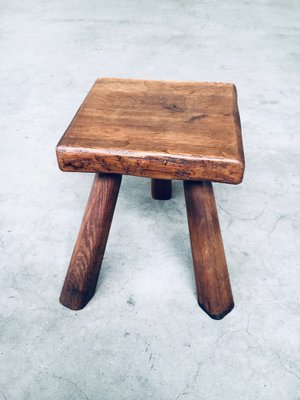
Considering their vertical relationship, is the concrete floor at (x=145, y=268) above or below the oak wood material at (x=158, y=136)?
below

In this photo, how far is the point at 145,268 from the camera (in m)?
1.26

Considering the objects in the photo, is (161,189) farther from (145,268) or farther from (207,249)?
(207,249)

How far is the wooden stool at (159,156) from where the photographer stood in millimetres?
954

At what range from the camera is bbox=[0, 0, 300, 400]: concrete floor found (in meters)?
0.98

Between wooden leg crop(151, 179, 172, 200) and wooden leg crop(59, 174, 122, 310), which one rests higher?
wooden leg crop(59, 174, 122, 310)

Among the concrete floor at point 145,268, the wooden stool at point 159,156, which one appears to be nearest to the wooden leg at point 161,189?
the concrete floor at point 145,268

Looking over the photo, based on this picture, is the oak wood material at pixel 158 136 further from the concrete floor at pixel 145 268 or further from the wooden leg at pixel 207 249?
the concrete floor at pixel 145 268

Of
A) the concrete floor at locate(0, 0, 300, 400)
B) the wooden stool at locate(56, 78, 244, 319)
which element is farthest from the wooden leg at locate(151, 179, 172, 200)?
the wooden stool at locate(56, 78, 244, 319)

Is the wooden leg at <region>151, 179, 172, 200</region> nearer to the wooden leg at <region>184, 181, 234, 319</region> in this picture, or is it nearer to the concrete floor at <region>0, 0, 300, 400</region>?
the concrete floor at <region>0, 0, 300, 400</region>

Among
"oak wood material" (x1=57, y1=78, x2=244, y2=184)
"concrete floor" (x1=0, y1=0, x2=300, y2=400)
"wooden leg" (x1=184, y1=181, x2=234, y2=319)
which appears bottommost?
"concrete floor" (x1=0, y1=0, x2=300, y2=400)

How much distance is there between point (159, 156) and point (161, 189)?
547 millimetres

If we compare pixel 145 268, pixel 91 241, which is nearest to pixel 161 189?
pixel 145 268

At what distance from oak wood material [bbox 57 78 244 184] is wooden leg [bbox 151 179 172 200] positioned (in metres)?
0.34

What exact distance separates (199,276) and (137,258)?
0.25m
